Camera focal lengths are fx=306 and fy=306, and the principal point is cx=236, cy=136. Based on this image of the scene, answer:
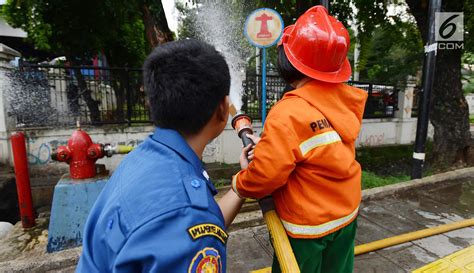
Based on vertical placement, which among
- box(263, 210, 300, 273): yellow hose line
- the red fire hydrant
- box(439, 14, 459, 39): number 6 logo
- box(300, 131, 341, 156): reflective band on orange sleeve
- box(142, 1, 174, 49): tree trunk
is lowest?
box(263, 210, 300, 273): yellow hose line

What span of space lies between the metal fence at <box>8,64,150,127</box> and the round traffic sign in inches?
103

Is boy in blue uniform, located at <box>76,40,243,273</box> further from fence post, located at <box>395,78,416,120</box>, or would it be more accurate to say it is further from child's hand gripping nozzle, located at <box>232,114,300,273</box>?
fence post, located at <box>395,78,416,120</box>

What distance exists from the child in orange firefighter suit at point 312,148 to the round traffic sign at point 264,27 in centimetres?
240

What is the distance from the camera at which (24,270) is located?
2.62 meters

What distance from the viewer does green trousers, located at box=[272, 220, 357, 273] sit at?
1.56 meters

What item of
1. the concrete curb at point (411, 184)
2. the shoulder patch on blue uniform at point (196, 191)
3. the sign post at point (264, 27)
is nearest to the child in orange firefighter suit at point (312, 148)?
the shoulder patch on blue uniform at point (196, 191)

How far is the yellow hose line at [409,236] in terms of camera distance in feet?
9.35

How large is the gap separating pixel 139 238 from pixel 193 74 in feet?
1.63

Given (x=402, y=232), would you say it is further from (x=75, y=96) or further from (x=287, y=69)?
(x=75, y=96)

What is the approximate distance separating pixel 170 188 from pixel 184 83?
0.33 meters

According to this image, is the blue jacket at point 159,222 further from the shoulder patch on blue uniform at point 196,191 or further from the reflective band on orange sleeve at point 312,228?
the reflective band on orange sleeve at point 312,228

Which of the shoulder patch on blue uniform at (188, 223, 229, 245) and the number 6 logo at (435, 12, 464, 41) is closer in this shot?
the shoulder patch on blue uniform at (188, 223, 229, 245)

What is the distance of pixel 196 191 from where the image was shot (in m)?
0.88

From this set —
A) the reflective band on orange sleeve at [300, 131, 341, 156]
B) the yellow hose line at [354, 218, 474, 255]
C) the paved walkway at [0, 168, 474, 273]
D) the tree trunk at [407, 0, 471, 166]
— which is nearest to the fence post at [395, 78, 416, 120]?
the tree trunk at [407, 0, 471, 166]
